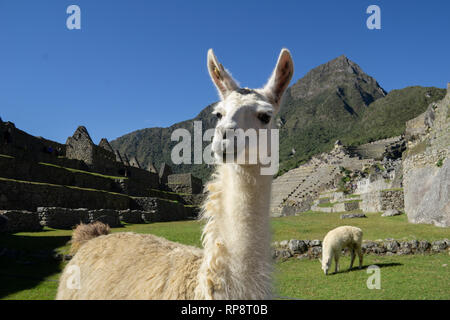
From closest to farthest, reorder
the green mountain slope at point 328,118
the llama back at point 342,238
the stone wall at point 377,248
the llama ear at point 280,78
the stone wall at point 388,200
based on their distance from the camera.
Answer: the llama ear at point 280,78, the llama back at point 342,238, the stone wall at point 377,248, the stone wall at point 388,200, the green mountain slope at point 328,118

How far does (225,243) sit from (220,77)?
126cm

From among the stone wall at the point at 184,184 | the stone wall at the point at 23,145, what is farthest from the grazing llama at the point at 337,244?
the stone wall at the point at 184,184

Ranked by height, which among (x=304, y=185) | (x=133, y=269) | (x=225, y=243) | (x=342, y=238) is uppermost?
(x=304, y=185)

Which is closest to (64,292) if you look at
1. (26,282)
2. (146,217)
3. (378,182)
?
(26,282)

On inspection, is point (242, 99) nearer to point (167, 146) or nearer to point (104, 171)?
point (104, 171)

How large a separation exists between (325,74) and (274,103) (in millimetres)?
209116

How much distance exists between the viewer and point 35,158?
20672 millimetres

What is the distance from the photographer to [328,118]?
13438 cm

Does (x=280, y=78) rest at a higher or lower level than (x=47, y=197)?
higher

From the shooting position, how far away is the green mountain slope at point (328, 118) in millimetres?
94812

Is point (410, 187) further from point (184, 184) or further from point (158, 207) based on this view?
point (184, 184)

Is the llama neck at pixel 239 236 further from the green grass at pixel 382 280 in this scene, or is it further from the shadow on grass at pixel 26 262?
the shadow on grass at pixel 26 262

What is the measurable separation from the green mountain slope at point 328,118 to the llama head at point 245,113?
64286 millimetres

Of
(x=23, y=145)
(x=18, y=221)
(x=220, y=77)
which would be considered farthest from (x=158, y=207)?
(x=220, y=77)
